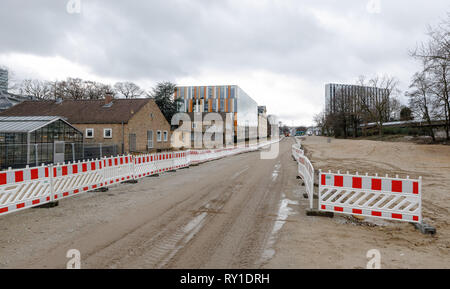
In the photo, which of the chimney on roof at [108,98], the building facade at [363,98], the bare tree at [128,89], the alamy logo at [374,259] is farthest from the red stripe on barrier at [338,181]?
the bare tree at [128,89]

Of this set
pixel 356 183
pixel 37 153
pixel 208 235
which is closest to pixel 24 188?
pixel 208 235

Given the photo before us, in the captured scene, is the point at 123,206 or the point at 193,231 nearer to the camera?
the point at 193,231

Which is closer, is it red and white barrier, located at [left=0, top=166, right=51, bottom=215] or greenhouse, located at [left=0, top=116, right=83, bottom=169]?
red and white barrier, located at [left=0, top=166, right=51, bottom=215]

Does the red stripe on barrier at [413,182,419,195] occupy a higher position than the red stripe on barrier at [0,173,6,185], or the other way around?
the red stripe on barrier at [0,173,6,185]

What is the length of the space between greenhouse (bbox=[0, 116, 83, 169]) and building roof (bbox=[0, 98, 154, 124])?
300 inches

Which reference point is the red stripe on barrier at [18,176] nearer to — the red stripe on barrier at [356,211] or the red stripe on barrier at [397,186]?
the red stripe on barrier at [356,211]

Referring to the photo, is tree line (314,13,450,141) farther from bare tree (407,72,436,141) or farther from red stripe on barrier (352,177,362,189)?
red stripe on barrier (352,177,362,189)

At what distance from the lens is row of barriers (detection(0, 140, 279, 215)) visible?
703cm

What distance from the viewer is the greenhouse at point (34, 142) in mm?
19109

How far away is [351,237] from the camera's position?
5.57 metres

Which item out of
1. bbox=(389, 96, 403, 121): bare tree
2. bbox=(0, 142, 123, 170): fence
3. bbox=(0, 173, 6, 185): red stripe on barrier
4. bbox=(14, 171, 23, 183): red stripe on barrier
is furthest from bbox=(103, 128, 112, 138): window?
bbox=(389, 96, 403, 121): bare tree
